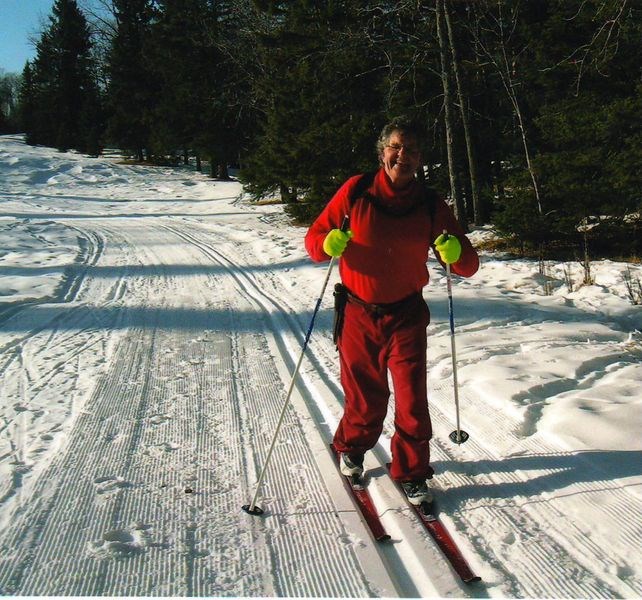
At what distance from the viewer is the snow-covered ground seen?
2836 mm

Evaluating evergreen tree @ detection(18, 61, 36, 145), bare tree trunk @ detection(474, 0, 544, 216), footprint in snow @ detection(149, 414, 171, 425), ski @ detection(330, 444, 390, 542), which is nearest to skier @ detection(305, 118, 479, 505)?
ski @ detection(330, 444, 390, 542)

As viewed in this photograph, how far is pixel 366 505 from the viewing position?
3422 mm

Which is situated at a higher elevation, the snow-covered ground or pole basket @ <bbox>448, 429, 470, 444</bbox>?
pole basket @ <bbox>448, 429, 470, 444</bbox>

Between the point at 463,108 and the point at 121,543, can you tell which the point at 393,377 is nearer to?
the point at 121,543

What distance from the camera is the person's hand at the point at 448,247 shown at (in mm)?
3320

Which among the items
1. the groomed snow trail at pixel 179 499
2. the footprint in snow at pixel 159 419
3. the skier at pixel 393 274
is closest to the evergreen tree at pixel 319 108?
the groomed snow trail at pixel 179 499

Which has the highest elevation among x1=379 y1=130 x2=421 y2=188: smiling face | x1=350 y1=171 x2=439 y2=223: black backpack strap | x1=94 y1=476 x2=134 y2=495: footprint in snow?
x1=379 y1=130 x2=421 y2=188: smiling face

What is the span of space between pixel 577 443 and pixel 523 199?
9.65 meters

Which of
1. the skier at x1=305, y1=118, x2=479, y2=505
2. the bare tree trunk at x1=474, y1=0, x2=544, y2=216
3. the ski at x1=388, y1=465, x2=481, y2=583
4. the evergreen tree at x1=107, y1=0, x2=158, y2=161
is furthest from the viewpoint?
the evergreen tree at x1=107, y1=0, x2=158, y2=161

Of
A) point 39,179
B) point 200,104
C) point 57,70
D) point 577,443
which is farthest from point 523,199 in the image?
point 57,70

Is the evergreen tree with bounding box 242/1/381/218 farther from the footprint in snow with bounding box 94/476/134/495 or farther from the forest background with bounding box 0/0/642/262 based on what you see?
the footprint in snow with bounding box 94/476/134/495

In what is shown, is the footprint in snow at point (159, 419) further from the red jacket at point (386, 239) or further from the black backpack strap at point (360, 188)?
the black backpack strap at point (360, 188)

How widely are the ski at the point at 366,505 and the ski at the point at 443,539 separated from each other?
0.21 metres

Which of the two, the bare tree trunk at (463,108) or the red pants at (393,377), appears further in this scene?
the bare tree trunk at (463,108)
